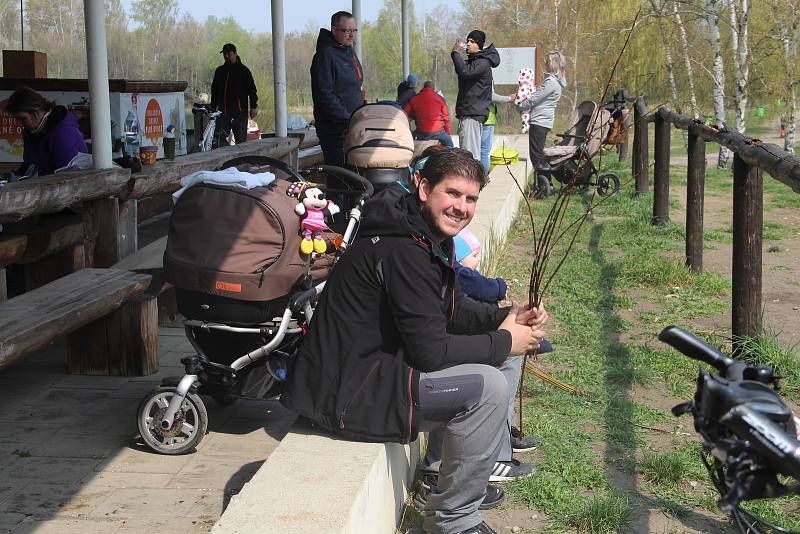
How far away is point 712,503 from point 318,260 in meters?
1.98

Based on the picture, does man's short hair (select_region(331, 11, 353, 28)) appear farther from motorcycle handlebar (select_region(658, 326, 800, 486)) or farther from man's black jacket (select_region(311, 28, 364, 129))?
motorcycle handlebar (select_region(658, 326, 800, 486))

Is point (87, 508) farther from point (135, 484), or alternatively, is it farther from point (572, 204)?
point (572, 204)

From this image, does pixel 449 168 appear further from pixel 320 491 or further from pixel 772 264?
pixel 772 264

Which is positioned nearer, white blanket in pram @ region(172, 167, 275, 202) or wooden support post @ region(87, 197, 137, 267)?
white blanket in pram @ region(172, 167, 275, 202)

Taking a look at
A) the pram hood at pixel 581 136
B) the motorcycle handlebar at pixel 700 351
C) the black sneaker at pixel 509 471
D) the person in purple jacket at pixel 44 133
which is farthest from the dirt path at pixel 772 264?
the motorcycle handlebar at pixel 700 351

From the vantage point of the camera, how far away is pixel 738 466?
1.66m

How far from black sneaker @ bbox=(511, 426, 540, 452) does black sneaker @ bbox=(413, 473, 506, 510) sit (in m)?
0.52

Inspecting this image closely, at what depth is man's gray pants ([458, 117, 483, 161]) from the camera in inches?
508

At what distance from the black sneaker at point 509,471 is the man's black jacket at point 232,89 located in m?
11.6

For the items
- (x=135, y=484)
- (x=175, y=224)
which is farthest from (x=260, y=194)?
(x=135, y=484)

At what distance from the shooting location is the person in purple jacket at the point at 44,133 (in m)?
6.70

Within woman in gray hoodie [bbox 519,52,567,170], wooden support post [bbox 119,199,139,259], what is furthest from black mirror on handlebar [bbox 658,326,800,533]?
woman in gray hoodie [bbox 519,52,567,170]

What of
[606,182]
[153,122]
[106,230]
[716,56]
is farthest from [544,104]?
[106,230]

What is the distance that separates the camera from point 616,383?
5930mm
